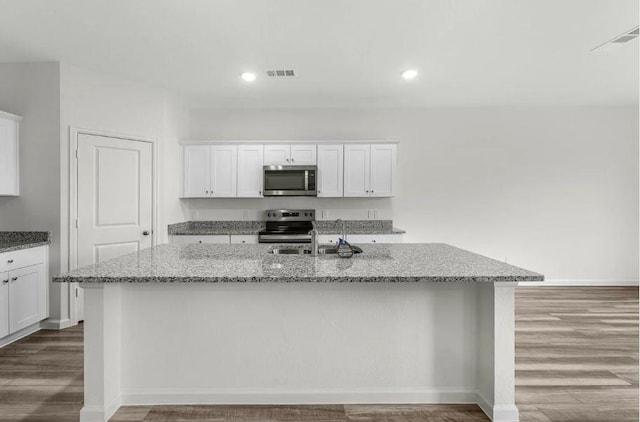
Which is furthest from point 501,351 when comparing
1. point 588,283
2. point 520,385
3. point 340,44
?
point 588,283

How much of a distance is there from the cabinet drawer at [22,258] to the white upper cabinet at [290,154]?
2607mm

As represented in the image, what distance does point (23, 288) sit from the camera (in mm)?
3492

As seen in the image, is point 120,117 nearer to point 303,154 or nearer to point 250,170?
point 250,170

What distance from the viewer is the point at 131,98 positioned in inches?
172

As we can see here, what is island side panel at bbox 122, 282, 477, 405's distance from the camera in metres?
2.33

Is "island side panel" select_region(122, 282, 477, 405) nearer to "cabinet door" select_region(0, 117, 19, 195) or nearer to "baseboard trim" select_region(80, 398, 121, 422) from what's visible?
"baseboard trim" select_region(80, 398, 121, 422)

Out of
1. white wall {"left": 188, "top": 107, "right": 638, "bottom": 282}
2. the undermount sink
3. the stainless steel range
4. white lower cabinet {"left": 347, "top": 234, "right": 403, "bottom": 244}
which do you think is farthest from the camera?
white wall {"left": 188, "top": 107, "right": 638, "bottom": 282}

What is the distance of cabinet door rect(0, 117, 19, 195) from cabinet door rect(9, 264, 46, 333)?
78cm

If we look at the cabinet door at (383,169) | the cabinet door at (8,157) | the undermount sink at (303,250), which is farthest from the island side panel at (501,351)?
the cabinet door at (8,157)

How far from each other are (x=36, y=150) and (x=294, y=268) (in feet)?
10.4

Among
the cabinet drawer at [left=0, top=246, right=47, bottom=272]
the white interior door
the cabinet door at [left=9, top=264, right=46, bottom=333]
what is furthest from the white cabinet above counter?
the cabinet door at [left=9, top=264, right=46, bottom=333]

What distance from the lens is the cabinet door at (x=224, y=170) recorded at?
206 inches

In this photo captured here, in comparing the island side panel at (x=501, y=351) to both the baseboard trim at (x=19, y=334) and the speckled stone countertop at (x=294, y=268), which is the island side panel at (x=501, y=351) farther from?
the baseboard trim at (x=19, y=334)

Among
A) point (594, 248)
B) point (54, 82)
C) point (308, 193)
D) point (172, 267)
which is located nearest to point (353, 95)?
point (308, 193)
